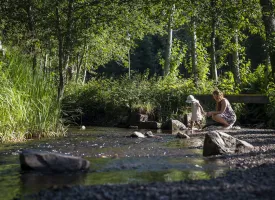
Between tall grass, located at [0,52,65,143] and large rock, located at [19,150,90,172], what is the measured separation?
4317 mm

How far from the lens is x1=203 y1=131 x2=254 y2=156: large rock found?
10.1 metres

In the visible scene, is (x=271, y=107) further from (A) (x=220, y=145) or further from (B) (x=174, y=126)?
(A) (x=220, y=145)

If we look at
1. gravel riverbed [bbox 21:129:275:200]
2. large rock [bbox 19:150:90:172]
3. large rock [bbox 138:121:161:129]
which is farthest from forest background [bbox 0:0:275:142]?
gravel riverbed [bbox 21:129:275:200]

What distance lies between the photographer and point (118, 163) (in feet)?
29.7

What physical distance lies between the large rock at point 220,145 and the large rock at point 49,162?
3.00 m

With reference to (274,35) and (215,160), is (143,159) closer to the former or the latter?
(215,160)

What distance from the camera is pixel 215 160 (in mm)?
9375

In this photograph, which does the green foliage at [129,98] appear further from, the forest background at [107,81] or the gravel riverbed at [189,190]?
the gravel riverbed at [189,190]

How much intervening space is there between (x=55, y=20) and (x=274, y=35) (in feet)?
25.2

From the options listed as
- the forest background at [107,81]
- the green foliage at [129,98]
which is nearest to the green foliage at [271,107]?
the forest background at [107,81]

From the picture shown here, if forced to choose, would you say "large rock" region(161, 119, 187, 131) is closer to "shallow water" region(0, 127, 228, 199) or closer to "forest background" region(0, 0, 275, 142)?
"forest background" region(0, 0, 275, 142)

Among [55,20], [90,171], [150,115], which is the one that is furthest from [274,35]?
[90,171]

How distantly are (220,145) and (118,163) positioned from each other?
7.52ft

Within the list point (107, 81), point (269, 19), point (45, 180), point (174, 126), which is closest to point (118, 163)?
point (45, 180)
